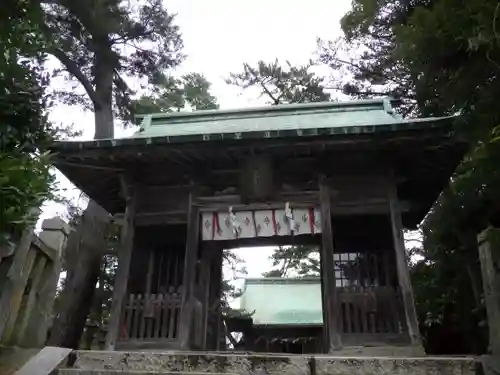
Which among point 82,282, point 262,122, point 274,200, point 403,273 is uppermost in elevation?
point 262,122

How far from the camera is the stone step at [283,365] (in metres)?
4.52

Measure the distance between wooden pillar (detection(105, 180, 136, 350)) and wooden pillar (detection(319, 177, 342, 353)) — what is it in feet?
10.3

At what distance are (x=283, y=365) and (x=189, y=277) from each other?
115 inches

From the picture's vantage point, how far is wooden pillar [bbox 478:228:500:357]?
4383 millimetres

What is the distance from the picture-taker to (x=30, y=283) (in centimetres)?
465

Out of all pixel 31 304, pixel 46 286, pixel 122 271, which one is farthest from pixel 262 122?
pixel 31 304

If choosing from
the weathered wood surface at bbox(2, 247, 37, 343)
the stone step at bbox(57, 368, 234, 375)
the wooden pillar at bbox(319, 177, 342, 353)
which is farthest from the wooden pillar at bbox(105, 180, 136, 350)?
the wooden pillar at bbox(319, 177, 342, 353)

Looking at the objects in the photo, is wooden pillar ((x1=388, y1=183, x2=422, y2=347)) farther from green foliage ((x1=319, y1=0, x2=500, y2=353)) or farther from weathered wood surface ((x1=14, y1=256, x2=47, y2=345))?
weathered wood surface ((x1=14, y1=256, x2=47, y2=345))

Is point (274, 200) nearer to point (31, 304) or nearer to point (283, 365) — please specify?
point (283, 365)

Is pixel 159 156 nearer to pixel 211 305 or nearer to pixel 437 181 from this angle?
pixel 211 305

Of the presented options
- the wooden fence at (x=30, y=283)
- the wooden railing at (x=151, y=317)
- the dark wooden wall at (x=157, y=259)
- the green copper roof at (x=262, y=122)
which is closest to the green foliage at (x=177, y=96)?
the green copper roof at (x=262, y=122)

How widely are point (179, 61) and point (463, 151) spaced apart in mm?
10184

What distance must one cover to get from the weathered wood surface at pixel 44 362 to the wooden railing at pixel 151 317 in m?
2.25

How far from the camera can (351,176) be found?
25.3ft
